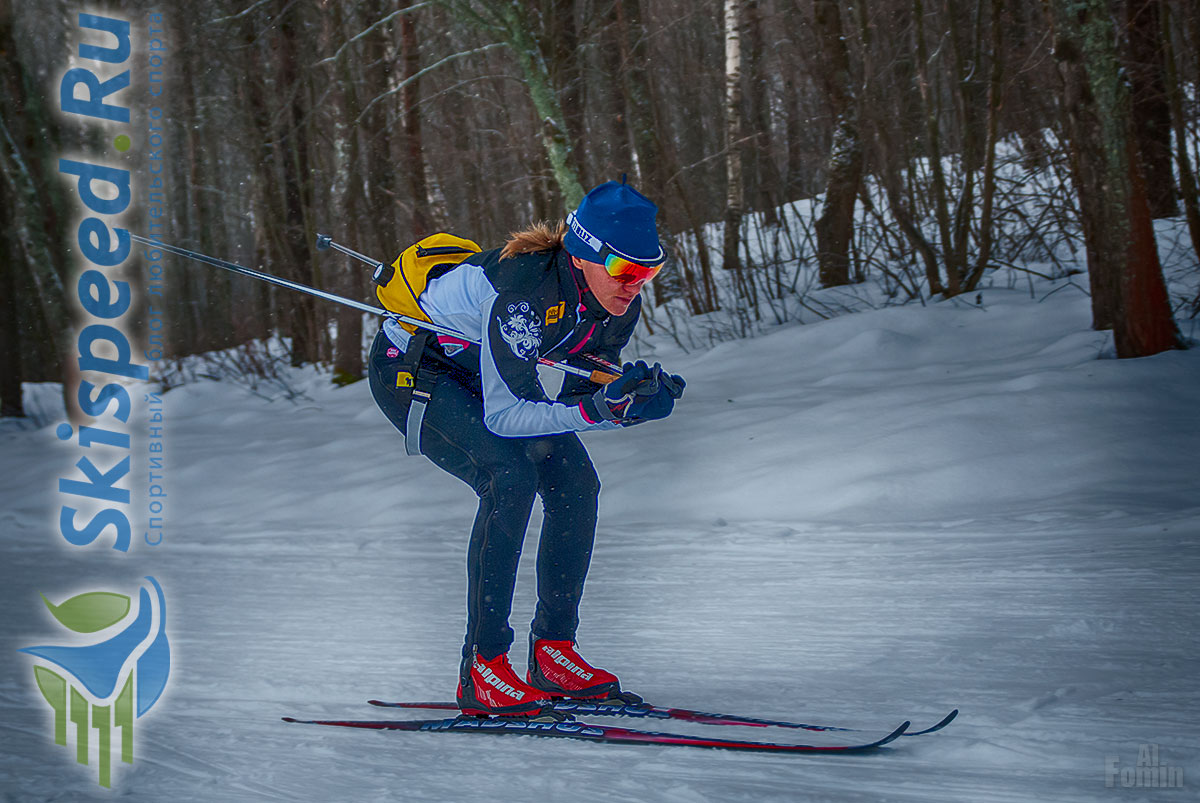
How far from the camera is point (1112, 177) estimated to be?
564cm

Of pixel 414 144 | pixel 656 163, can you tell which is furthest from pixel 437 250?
pixel 414 144

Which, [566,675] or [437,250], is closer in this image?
[566,675]

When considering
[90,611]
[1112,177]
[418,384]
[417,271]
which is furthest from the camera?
[1112,177]

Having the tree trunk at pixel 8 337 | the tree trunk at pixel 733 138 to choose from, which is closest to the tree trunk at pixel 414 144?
the tree trunk at pixel 733 138

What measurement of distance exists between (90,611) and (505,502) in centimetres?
272

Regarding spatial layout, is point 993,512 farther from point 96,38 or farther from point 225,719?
point 96,38

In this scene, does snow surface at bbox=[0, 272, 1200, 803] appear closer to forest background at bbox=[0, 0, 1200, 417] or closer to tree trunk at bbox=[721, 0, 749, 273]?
forest background at bbox=[0, 0, 1200, 417]

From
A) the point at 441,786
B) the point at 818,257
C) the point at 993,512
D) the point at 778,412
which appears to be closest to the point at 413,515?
the point at 778,412

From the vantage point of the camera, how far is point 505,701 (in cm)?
270

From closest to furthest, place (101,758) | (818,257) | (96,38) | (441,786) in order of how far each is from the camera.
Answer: (441,786) → (101,758) → (96,38) → (818,257)

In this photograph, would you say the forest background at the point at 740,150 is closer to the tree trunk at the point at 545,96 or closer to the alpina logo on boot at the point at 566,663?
the tree trunk at the point at 545,96

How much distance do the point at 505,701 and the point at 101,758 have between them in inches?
40.7

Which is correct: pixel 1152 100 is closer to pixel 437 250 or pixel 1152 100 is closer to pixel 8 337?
pixel 437 250

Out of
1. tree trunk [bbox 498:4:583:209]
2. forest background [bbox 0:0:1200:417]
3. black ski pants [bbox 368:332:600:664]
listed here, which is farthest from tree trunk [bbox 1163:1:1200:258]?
Answer: black ski pants [bbox 368:332:600:664]
